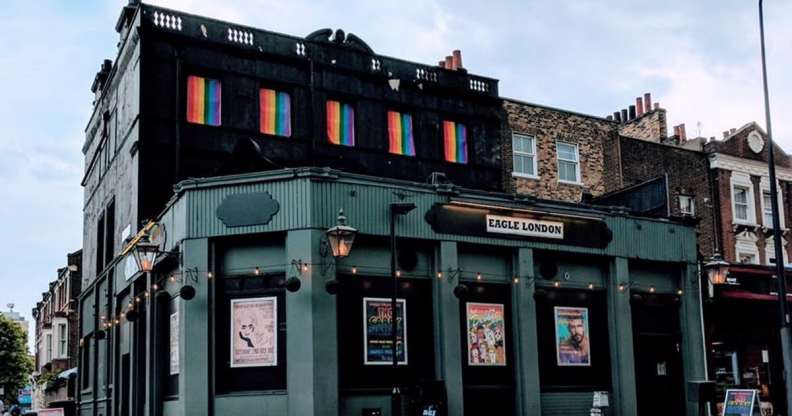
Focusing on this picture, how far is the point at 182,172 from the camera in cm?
2538

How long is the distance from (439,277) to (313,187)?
3846 mm

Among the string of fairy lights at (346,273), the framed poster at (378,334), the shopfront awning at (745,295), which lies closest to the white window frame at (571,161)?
the shopfront awning at (745,295)

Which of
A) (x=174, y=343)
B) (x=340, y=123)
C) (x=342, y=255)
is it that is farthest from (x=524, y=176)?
(x=174, y=343)

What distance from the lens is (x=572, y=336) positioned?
79.1ft

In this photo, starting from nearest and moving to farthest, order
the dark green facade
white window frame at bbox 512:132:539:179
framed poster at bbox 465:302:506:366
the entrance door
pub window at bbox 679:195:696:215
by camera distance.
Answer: the dark green facade → framed poster at bbox 465:302:506:366 → the entrance door → white window frame at bbox 512:132:539:179 → pub window at bbox 679:195:696:215

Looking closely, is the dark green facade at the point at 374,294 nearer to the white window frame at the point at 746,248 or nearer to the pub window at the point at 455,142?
the pub window at the point at 455,142

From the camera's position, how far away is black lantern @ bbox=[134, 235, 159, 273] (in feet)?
66.7

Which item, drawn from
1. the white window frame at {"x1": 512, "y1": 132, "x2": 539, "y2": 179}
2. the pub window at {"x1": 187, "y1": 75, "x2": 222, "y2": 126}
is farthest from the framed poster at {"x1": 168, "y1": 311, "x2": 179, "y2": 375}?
the white window frame at {"x1": 512, "y1": 132, "x2": 539, "y2": 179}

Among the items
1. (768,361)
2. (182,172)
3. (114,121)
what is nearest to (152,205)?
(182,172)

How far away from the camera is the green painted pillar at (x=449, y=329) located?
21250mm

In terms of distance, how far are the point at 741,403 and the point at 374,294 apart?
973 cm

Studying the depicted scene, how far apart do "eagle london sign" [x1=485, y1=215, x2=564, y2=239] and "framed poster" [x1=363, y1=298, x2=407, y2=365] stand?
346 cm

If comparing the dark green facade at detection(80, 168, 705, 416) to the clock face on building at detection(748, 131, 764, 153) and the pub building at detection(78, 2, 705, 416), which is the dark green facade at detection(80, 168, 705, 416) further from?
the clock face on building at detection(748, 131, 764, 153)

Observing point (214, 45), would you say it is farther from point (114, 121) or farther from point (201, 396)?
point (201, 396)
